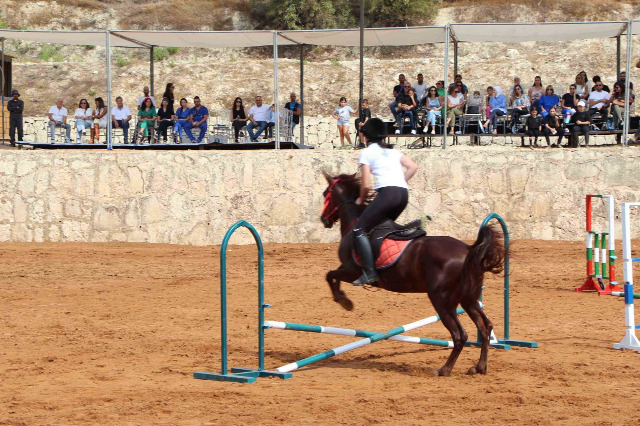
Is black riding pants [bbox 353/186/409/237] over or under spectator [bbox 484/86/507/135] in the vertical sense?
under

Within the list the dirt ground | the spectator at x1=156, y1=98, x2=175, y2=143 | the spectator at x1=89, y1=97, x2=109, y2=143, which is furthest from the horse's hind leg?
the spectator at x1=89, y1=97, x2=109, y2=143

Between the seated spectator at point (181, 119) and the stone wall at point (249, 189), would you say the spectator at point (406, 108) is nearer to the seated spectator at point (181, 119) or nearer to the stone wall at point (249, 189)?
the stone wall at point (249, 189)

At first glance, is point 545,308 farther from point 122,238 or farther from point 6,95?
point 6,95

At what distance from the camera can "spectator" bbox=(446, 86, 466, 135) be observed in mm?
20031

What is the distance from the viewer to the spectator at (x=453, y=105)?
789 inches

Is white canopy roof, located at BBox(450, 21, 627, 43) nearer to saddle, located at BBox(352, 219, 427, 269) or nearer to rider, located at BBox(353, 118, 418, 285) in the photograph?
rider, located at BBox(353, 118, 418, 285)

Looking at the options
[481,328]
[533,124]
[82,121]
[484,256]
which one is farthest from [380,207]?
[82,121]

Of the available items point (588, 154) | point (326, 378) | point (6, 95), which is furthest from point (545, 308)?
point (6, 95)

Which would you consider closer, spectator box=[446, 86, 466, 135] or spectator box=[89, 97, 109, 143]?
spectator box=[446, 86, 466, 135]

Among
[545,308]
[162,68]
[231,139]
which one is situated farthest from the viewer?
[162,68]

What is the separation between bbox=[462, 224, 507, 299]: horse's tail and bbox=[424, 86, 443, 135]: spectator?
40.2 feet

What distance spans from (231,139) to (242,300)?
10.4 metres

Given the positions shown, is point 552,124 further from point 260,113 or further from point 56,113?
point 56,113

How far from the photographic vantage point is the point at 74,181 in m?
18.1
